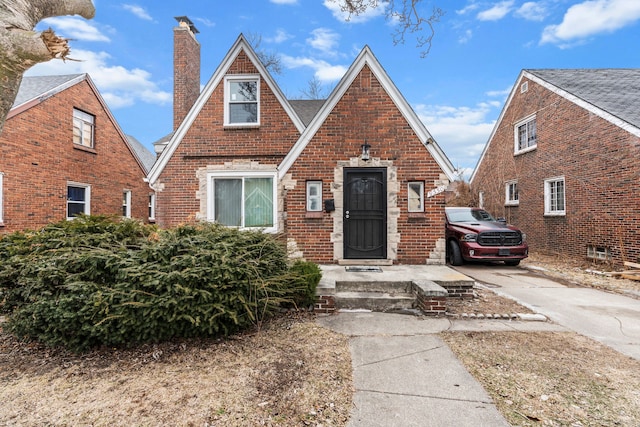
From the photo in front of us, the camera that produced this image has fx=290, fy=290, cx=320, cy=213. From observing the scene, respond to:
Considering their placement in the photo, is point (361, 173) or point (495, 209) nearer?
point (361, 173)

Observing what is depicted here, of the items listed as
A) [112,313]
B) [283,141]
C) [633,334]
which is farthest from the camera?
[283,141]

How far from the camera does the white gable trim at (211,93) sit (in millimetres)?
8633

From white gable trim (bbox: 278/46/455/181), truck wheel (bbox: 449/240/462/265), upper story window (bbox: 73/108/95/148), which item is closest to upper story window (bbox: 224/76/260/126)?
white gable trim (bbox: 278/46/455/181)

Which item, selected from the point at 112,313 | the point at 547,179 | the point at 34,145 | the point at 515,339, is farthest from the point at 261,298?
the point at 547,179

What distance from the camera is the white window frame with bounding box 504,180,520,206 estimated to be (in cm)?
1362

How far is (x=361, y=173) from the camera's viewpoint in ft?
23.2

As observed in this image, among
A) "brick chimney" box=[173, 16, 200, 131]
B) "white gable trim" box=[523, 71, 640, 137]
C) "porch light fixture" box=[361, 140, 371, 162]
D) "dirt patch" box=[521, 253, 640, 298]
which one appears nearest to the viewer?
"dirt patch" box=[521, 253, 640, 298]

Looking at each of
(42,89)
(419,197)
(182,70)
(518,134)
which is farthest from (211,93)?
(518,134)

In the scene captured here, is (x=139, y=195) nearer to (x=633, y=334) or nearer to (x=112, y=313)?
(x=112, y=313)

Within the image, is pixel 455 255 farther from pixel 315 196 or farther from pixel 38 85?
pixel 38 85

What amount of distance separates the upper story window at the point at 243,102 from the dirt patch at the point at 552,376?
25.8 ft

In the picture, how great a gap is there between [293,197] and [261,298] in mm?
3556

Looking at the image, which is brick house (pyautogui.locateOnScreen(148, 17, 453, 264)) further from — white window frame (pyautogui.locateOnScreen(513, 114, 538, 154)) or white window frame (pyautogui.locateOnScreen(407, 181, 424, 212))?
white window frame (pyautogui.locateOnScreen(513, 114, 538, 154))

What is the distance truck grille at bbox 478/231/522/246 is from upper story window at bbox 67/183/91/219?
14.4 meters
